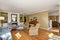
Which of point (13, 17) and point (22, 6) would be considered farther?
point (13, 17)

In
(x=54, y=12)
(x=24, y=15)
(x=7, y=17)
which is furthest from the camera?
(x=54, y=12)

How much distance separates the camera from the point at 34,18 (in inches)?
165

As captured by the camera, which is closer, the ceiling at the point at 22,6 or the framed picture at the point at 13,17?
the ceiling at the point at 22,6

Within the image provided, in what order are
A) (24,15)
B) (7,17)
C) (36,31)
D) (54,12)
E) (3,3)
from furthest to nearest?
(54,12), (36,31), (7,17), (24,15), (3,3)

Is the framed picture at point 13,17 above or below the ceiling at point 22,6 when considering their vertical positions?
below

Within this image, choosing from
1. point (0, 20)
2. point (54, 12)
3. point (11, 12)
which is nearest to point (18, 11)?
point (11, 12)

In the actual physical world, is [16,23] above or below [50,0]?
below

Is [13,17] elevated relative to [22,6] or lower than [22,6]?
lower

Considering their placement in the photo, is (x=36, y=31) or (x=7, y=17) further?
(x=36, y=31)

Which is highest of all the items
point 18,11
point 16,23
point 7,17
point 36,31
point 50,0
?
point 50,0

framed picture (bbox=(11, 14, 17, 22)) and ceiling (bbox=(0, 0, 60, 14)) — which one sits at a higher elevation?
ceiling (bbox=(0, 0, 60, 14))

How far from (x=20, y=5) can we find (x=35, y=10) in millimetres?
797

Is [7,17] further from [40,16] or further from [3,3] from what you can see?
[40,16]

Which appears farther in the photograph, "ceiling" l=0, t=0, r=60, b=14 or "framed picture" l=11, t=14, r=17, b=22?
"framed picture" l=11, t=14, r=17, b=22
